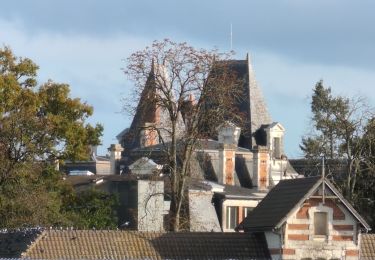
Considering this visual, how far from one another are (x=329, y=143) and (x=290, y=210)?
2439cm

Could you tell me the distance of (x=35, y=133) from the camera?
253ft

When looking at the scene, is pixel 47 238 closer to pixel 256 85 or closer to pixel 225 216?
pixel 225 216

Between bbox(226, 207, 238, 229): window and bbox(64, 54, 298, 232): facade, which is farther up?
bbox(64, 54, 298, 232): facade

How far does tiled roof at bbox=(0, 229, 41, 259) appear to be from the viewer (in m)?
53.2

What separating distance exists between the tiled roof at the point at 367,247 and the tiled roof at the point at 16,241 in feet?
46.6

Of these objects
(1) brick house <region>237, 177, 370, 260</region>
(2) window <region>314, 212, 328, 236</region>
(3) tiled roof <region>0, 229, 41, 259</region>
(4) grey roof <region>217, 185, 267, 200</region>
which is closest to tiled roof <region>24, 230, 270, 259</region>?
(3) tiled roof <region>0, 229, 41, 259</region>

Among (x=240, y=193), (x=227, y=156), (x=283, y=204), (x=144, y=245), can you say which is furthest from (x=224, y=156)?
(x=144, y=245)

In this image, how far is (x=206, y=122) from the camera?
67.9 metres

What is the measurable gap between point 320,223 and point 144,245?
298 inches

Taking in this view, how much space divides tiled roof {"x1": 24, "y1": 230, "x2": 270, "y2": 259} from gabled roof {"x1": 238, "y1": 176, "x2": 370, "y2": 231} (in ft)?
2.91

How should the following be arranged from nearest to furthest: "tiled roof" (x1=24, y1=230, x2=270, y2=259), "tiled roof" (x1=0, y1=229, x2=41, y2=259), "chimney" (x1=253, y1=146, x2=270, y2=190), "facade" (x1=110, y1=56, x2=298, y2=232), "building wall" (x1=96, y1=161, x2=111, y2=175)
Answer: "tiled roof" (x1=24, y1=230, x2=270, y2=259) → "tiled roof" (x1=0, y1=229, x2=41, y2=259) → "facade" (x1=110, y1=56, x2=298, y2=232) → "chimney" (x1=253, y1=146, x2=270, y2=190) → "building wall" (x1=96, y1=161, x2=111, y2=175)

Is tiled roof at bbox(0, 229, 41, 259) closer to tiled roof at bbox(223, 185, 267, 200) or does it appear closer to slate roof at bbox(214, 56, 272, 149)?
tiled roof at bbox(223, 185, 267, 200)

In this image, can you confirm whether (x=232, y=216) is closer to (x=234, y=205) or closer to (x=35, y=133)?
(x=234, y=205)

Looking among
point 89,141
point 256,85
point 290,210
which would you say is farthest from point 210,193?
point 290,210
